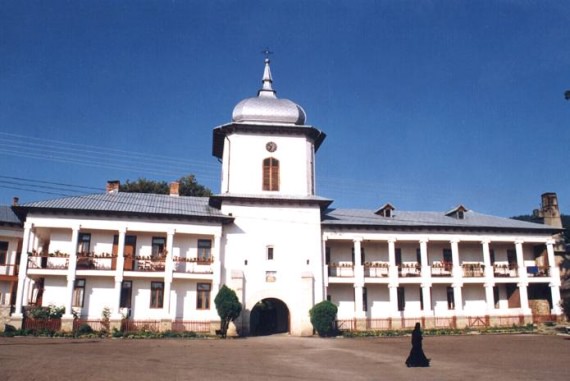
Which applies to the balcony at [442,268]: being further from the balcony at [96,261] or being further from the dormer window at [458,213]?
the balcony at [96,261]

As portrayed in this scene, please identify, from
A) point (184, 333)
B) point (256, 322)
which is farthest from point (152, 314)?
point (256, 322)

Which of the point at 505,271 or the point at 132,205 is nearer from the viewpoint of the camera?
the point at 132,205

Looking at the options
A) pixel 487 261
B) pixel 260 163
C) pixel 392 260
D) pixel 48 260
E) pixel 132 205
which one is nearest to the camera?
pixel 48 260

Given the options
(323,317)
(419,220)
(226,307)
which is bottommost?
(323,317)

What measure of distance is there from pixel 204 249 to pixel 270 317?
9397 mm

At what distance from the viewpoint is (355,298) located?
37.2 meters

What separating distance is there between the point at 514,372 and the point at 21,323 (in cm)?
2659

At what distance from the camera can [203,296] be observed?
35000mm

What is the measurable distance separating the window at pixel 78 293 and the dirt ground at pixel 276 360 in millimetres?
4893

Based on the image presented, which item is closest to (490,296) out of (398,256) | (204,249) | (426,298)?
(426,298)

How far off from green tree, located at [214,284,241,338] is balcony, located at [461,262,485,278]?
59.9ft

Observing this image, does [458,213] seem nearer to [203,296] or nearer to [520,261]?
[520,261]

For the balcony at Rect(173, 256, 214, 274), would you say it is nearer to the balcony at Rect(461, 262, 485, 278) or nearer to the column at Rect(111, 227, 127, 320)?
the column at Rect(111, 227, 127, 320)

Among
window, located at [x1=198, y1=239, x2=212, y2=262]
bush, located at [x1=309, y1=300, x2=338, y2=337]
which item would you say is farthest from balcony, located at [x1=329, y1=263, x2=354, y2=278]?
window, located at [x1=198, y1=239, x2=212, y2=262]
